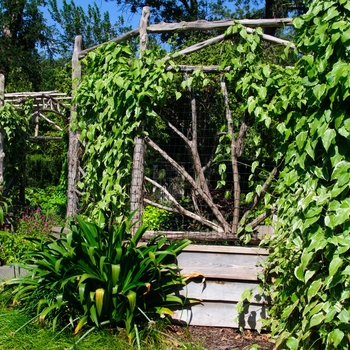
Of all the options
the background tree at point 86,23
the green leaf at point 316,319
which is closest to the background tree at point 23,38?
the background tree at point 86,23

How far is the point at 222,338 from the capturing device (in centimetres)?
343

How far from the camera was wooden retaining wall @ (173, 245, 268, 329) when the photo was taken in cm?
356

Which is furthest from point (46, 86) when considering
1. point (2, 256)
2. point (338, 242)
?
point (338, 242)

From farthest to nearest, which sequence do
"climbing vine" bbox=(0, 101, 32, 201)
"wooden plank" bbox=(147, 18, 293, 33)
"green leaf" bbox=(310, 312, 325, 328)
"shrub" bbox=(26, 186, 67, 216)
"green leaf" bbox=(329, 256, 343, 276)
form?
"shrub" bbox=(26, 186, 67, 216) → "climbing vine" bbox=(0, 101, 32, 201) → "wooden plank" bbox=(147, 18, 293, 33) → "green leaf" bbox=(310, 312, 325, 328) → "green leaf" bbox=(329, 256, 343, 276)

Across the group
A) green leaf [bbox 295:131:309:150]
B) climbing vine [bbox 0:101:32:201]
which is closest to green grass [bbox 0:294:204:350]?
green leaf [bbox 295:131:309:150]

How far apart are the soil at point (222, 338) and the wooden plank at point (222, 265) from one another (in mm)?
414

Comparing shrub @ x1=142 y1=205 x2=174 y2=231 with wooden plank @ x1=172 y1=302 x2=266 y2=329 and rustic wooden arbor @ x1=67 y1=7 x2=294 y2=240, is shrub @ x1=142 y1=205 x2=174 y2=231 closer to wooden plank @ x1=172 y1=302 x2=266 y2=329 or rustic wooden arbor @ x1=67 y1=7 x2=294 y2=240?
rustic wooden arbor @ x1=67 y1=7 x2=294 y2=240

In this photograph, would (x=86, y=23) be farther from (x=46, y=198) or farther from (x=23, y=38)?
(x=46, y=198)

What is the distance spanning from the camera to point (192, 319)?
3623 millimetres

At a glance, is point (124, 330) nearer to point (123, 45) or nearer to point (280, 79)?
point (280, 79)

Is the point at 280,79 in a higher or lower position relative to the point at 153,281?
higher

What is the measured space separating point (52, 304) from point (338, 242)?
212 centimetres

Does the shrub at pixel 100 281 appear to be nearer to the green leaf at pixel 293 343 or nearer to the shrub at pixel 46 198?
the green leaf at pixel 293 343

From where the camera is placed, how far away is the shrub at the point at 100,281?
321cm
